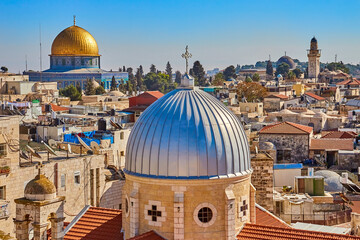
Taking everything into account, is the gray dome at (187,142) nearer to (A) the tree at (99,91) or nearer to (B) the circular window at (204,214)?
(B) the circular window at (204,214)

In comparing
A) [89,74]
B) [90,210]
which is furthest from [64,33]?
[90,210]

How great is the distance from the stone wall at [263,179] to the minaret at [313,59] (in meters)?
96.4

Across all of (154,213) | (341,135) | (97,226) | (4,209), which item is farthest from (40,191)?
(341,135)

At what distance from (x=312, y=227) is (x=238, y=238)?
133 inches

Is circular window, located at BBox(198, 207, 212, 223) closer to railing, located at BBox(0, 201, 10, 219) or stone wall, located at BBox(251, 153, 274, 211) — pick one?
stone wall, located at BBox(251, 153, 274, 211)

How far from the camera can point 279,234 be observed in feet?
42.9

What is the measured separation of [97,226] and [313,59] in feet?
340

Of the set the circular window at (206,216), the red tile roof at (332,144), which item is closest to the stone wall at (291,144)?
the red tile roof at (332,144)

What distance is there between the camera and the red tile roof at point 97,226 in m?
14.2

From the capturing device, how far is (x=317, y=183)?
2172cm

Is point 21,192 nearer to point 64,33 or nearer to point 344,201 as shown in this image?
point 344,201

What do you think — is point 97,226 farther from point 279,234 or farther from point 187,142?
point 279,234

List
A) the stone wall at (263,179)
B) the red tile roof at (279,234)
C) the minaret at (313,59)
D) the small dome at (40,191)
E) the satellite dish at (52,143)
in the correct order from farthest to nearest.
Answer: the minaret at (313,59), the satellite dish at (52,143), the stone wall at (263,179), the red tile roof at (279,234), the small dome at (40,191)

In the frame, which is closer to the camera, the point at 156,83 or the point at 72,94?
the point at 72,94
